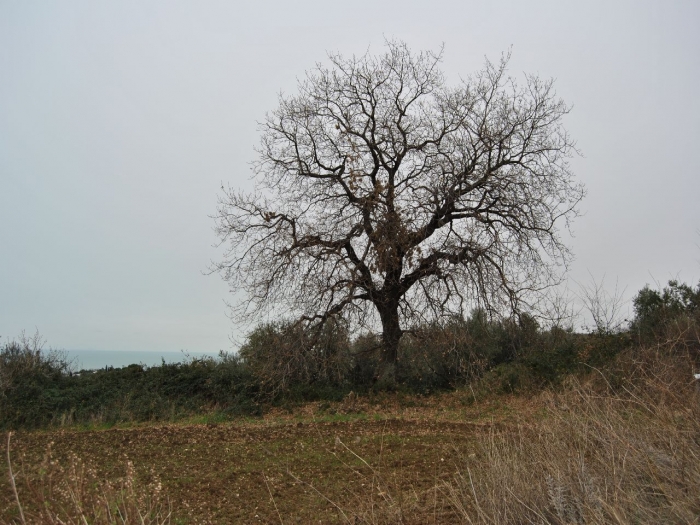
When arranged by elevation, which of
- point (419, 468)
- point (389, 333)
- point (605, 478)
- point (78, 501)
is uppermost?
point (389, 333)

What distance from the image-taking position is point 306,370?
14.1m

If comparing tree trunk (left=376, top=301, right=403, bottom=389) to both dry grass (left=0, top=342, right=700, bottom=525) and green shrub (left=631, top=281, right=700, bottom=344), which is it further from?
green shrub (left=631, top=281, right=700, bottom=344)

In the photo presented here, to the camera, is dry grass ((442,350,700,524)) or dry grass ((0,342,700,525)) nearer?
dry grass ((442,350,700,524))

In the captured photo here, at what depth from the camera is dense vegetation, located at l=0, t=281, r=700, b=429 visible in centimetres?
1384

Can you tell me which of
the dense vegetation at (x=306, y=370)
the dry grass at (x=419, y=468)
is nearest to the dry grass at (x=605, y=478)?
the dry grass at (x=419, y=468)

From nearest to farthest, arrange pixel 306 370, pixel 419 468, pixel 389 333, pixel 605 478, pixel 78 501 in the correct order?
pixel 78 501, pixel 605 478, pixel 419 468, pixel 306 370, pixel 389 333

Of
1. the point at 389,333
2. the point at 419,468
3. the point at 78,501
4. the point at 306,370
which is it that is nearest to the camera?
the point at 78,501

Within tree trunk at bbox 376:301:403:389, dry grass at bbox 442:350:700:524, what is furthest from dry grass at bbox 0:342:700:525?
tree trunk at bbox 376:301:403:389

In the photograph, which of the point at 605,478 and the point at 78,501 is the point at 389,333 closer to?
the point at 605,478

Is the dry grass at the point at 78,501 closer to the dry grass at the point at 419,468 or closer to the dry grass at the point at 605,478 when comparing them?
the dry grass at the point at 419,468

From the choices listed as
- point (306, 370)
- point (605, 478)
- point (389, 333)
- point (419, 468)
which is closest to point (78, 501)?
point (605, 478)

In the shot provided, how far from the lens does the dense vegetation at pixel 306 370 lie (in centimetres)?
1384

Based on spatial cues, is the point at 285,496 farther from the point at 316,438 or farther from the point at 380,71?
the point at 380,71

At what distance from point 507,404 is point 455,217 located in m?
5.56
